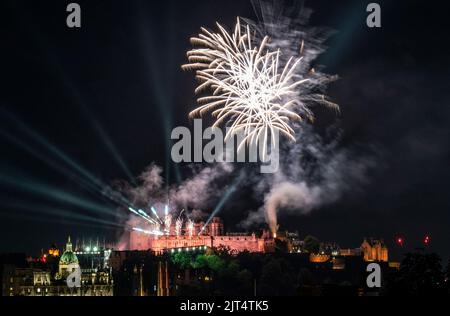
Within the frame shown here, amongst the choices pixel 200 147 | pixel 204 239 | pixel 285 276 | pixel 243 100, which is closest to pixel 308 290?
pixel 243 100

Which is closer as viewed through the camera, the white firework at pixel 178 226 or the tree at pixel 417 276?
the tree at pixel 417 276

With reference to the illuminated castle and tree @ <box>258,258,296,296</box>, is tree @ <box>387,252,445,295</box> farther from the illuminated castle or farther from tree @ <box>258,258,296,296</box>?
the illuminated castle

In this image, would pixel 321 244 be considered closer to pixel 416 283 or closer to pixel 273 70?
pixel 273 70

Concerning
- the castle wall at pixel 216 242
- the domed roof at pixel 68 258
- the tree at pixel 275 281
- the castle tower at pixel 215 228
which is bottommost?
the tree at pixel 275 281

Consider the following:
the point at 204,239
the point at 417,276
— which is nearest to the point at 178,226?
the point at 204,239

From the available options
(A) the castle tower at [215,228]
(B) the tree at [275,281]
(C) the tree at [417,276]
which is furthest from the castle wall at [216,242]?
(C) the tree at [417,276]

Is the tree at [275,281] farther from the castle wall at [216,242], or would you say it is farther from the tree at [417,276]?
the tree at [417,276]

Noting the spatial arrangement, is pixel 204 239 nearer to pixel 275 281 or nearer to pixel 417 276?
pixel 275 281

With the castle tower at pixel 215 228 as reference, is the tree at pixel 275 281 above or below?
below

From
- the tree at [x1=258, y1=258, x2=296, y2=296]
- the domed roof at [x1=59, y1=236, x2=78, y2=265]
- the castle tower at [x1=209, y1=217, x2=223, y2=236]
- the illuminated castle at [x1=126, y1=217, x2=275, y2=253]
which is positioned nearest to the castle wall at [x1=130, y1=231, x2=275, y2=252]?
the illuminated castle at [x1=126, y1=217, x2=275, y2=253]
